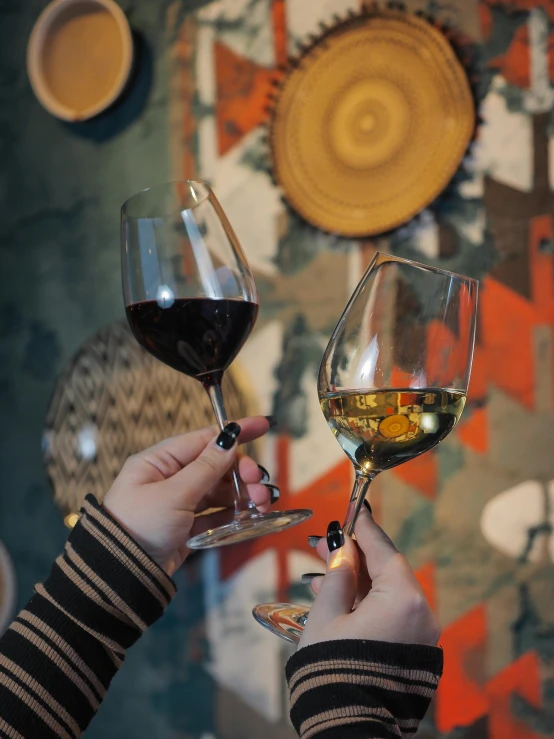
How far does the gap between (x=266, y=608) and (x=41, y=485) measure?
123 cm

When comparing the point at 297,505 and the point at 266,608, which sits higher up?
the point at 266,608

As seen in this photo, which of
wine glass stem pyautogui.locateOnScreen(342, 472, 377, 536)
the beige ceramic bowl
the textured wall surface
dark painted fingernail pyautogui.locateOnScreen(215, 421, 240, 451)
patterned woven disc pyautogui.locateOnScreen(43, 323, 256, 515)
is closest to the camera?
wine glass stem pyautogui.locateOnScreen(342, 472, 377, 536)

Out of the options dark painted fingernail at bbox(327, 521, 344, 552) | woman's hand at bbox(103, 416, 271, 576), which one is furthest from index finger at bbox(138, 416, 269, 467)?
dark painted fingernail at bbox(327, 521, 344, 552)

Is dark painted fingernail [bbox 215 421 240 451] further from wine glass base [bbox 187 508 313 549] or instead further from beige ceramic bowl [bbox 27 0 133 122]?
beige ceramic bowl [bbox 27 0 133 122]

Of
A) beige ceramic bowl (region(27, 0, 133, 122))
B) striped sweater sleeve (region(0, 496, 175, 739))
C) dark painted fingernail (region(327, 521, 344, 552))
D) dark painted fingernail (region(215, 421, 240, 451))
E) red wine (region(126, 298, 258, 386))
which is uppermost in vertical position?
beige ceramic bowl (region(27, 0, 133, 122))

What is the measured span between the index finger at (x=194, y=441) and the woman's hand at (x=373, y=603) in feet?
0.80

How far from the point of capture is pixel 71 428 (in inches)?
66.2

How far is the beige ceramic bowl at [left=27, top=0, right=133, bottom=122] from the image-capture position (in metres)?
1.70

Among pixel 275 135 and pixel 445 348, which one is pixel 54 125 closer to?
pixel 275 135

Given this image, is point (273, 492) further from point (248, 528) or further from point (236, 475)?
point (248, 528)

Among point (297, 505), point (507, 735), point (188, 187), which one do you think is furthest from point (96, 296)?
point (507, 735)

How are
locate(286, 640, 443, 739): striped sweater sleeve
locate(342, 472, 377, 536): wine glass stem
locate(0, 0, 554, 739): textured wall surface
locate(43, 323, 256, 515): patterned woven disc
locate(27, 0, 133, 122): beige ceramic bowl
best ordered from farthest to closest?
locate(27, 0, 133, 122): beige ceramic bowl < locate(43, 323, 256, 515): patterned woven disc < locate(0, 0, 554, 739): textured wall surface < locate(342, 472, 377, 536): wine glass stem < locate(286, 640, 443, 739): striped sweater sleeve

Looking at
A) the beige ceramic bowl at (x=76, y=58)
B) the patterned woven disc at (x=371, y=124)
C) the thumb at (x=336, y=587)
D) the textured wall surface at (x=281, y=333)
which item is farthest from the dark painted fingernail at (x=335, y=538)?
the beige ceramic bowl at (x=76, y=58)

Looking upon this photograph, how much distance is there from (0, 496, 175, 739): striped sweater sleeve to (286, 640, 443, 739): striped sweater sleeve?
23 centimetres
